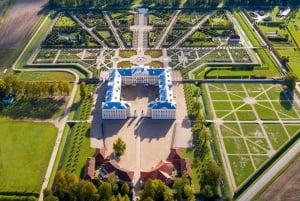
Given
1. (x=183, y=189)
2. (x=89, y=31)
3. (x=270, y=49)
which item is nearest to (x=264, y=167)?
(x=183, y=189)

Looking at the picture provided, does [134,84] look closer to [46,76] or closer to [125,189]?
[46,76]

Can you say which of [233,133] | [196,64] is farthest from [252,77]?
[233,133]

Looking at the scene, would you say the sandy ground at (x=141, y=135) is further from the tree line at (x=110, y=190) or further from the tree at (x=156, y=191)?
the tree at (x=156, y=191)

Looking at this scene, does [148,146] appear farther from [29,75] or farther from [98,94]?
[29,75]

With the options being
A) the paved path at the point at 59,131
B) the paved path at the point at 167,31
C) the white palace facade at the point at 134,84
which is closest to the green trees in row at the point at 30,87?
the paved path at the point at 59,131

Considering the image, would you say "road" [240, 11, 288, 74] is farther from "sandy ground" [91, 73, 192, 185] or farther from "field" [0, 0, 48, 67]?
"field" [0, 0, 48, 67]

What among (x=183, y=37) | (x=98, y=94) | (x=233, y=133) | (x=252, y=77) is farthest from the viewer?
(x=183, y=37)
